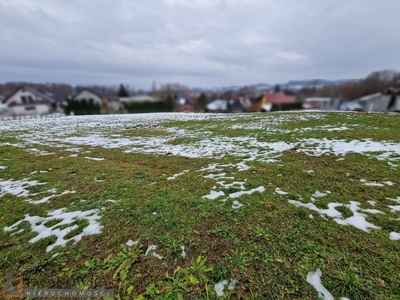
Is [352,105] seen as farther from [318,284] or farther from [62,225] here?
[62,225]

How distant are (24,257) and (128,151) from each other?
210 inches

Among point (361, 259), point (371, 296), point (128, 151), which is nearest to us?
point (371, 296)

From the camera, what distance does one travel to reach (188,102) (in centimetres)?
1134

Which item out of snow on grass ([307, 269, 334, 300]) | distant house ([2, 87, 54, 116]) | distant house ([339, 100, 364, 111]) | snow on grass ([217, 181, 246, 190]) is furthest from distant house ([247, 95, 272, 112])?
snow on grass ([307, 269, 334, 300])

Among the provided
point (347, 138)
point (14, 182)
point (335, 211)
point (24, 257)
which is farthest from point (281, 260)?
point (347, 138)

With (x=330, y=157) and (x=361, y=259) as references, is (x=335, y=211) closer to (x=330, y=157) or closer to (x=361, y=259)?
(x=361, y=259)

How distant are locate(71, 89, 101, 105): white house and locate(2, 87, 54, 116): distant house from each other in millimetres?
1074

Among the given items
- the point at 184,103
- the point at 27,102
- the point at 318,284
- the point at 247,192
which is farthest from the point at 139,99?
the point at 318,284

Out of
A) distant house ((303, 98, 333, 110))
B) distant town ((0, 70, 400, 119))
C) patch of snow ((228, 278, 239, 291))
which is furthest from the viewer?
distant house ((303, 98, 333, 110))

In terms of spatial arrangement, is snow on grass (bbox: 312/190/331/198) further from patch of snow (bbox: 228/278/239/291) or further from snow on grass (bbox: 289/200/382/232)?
patch of snow (bbox: 228/278/239/291)

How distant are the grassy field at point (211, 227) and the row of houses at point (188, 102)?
69.8 inches

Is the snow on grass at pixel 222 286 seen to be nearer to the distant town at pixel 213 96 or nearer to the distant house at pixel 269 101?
the distant town at pixel 213 96

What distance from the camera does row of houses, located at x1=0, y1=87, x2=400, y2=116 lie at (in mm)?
4684

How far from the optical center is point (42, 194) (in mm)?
3900
